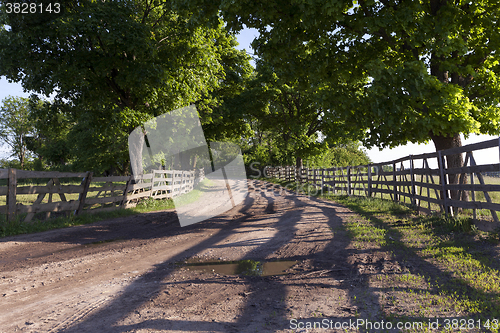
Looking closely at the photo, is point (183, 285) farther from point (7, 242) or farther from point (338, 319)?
point (7, 242)

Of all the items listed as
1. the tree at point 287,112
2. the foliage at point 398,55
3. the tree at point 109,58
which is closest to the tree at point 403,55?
the foliage at point 398,55

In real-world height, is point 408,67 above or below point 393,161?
above

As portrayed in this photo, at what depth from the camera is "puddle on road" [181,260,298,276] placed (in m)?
4.79

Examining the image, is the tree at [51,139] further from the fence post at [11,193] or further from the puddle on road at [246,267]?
the puddle on road at [246,267]

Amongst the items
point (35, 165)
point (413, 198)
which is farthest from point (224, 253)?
Answer: point (35, 165)

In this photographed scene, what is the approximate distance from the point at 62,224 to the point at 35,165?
54.2 meters

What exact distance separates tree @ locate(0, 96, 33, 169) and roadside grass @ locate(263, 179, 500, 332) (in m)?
59.0

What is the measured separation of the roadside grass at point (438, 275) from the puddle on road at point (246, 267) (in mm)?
1344

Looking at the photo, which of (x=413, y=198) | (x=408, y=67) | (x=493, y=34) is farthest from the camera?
(x=413, y=198)

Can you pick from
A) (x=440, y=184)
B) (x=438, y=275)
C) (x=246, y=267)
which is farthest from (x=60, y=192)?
(x=440, y=184)

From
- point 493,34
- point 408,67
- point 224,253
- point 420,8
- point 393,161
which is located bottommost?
point 224,253

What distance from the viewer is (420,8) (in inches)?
297

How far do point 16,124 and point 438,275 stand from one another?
6471cm

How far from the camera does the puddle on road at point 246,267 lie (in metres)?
4.79
